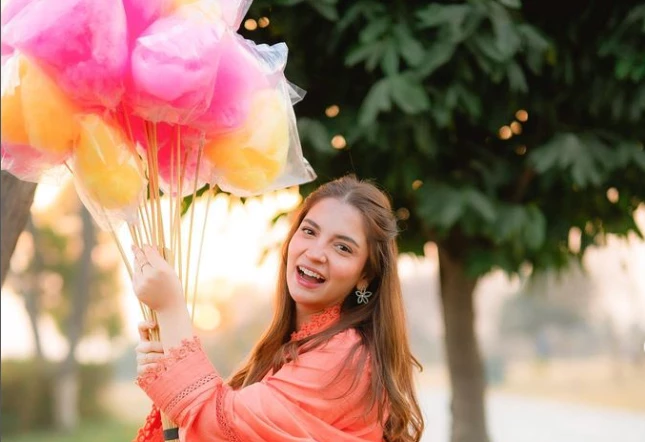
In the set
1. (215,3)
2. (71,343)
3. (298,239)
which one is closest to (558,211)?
(298,239)

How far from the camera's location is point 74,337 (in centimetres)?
1495

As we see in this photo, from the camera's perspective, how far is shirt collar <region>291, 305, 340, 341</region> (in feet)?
7.66

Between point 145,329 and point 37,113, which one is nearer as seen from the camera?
point 37,113

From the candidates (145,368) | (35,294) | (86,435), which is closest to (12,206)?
(145,368)

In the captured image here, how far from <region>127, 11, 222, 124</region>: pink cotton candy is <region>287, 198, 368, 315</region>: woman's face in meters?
0.41

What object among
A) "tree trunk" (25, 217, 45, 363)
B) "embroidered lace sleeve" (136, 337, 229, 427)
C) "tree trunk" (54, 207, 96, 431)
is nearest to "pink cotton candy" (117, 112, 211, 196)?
"embroidered lace sleeve" (136, 337, 229, 427)

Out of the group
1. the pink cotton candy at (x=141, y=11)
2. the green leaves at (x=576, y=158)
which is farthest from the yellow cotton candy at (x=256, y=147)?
the green leaves at (x=576, y=158)

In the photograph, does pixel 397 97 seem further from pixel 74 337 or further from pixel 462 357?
pixel 74 337

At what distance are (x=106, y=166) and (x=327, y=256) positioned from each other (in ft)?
1.79

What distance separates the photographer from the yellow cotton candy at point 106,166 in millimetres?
2098

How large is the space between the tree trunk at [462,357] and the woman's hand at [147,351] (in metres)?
2.94

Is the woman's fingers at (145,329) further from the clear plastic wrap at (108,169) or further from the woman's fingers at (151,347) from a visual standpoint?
the clear plastic wrap at (108,169)

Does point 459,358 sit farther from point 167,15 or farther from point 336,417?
point 167,15

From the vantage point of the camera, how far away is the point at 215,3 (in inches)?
85.7
